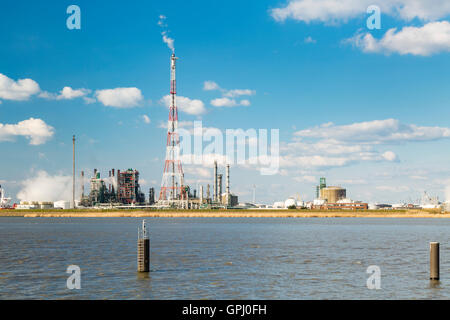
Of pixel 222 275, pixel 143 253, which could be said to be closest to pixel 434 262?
pixel 222 275

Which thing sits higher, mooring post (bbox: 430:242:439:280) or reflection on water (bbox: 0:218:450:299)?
mooring post (bbox: 430:242:439:280)

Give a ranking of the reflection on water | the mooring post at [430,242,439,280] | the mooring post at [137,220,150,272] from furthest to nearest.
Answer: the mooring post at [137,220,150,272], the mooring post at [430,242,439,280], the reflection on water

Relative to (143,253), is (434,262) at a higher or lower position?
lower

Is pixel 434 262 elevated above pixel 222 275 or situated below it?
above

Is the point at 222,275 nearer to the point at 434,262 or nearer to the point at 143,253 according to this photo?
the point at 143,253

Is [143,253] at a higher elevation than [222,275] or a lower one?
higher

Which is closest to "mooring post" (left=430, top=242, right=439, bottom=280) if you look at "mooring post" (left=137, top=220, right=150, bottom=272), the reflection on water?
the reflection on water

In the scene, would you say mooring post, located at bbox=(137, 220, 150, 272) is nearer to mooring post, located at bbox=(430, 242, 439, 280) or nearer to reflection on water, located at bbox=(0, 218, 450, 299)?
reflection on water, located at bbox=(0, 218, 450, 299)

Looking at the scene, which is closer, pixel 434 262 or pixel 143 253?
pixel 434 262

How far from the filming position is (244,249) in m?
63.8

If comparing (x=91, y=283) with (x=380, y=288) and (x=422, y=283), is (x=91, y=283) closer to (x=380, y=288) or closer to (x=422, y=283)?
(x=380, y=288)

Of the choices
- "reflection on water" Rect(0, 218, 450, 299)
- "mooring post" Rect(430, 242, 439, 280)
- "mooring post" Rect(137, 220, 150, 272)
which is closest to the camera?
"reflection on water" Rect(0, 218, 450, 299)

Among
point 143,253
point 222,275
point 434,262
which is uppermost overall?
point 143,253
